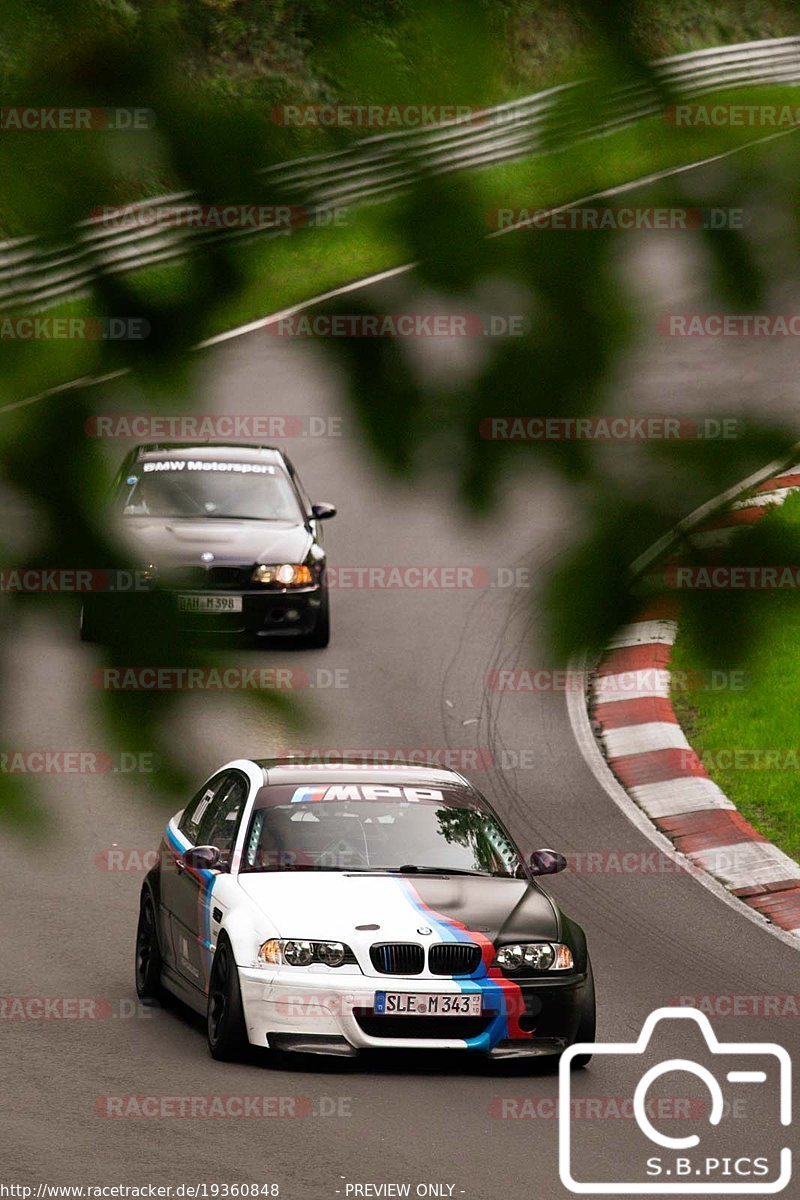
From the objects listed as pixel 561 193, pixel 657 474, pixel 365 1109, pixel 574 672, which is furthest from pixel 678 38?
pixel 365 1109

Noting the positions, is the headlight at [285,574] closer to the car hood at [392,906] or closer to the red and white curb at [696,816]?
the red and white curb at [696,816]

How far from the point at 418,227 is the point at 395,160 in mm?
63

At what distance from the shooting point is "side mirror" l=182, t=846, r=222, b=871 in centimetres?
724

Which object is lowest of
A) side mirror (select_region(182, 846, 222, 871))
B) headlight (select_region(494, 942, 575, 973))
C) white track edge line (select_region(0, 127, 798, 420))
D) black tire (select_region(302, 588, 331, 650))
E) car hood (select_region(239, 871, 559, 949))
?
headlight (select_region(494, 942, 575, 973))

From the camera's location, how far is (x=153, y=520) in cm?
181

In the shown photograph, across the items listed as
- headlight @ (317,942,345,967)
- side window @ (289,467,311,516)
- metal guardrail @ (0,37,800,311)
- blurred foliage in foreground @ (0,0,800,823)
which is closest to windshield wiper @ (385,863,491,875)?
headlight @ (317,942,345,967)

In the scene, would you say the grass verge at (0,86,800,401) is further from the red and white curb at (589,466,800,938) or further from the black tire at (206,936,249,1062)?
the black tire at (206,936,249,1062)

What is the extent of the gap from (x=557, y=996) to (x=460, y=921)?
1.56ft

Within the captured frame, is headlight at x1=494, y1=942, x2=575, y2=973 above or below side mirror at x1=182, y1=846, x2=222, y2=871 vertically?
below

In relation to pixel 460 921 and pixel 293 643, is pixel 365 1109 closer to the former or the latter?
pixel 460 921

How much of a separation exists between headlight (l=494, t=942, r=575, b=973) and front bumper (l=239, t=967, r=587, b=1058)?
109 millimetres

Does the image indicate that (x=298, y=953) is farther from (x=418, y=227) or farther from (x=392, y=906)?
(x=418, y=227)

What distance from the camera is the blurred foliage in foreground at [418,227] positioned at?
155 centimetres

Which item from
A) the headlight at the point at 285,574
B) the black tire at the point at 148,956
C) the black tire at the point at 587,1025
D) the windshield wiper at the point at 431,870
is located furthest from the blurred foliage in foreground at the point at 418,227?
the black tire at the point at 148,956
